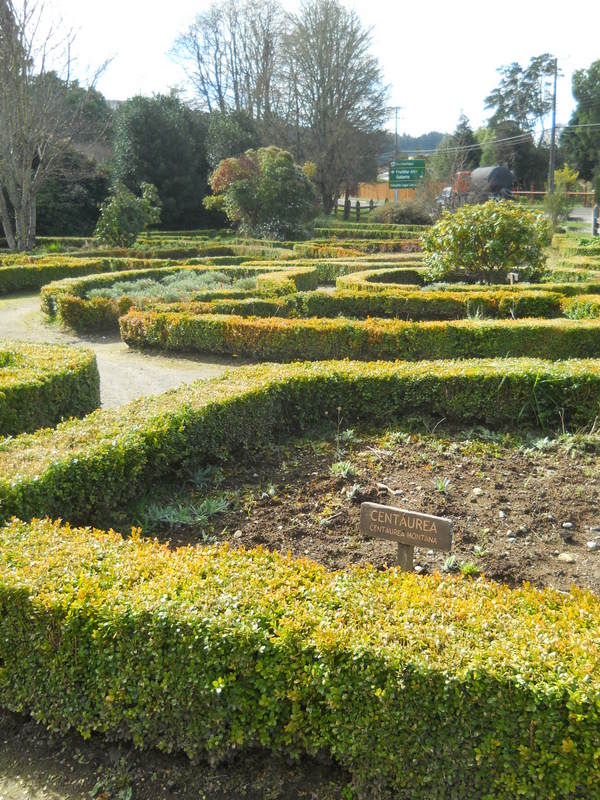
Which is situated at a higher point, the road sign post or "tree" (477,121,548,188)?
"tree" (477,121,548,188)

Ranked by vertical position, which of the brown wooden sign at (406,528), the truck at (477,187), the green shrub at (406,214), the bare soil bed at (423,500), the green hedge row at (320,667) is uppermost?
Answer: the truck at (477,187)

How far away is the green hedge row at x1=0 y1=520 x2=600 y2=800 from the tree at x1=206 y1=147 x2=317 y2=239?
2702 cm

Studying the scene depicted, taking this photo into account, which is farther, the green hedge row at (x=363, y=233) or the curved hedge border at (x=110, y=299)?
the green hedge row at (x=363, y=233)

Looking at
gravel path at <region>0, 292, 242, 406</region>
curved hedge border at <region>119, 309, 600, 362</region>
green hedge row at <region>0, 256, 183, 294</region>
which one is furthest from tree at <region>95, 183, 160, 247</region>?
curved hedge border at <region>119, 309, 600, 362</region>

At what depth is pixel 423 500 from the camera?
4656 mm

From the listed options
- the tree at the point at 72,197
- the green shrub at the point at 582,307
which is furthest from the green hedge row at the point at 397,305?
→ the tree at the point at 72,197

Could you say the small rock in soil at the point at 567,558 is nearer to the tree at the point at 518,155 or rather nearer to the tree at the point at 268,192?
the tree at the point at 268,192

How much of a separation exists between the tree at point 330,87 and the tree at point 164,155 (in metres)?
9.86

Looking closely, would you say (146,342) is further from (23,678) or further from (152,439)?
(23,678)

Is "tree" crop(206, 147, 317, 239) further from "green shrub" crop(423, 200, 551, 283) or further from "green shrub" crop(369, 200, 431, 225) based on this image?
"green shrub" crop(423, 200, 551, 283)

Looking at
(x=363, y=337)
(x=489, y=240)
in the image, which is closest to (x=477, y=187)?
(x=489, y=240)

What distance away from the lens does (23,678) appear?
290 centimetres

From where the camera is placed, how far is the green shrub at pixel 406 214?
3572 centimetres

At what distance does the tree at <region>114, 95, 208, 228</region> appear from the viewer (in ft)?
114
